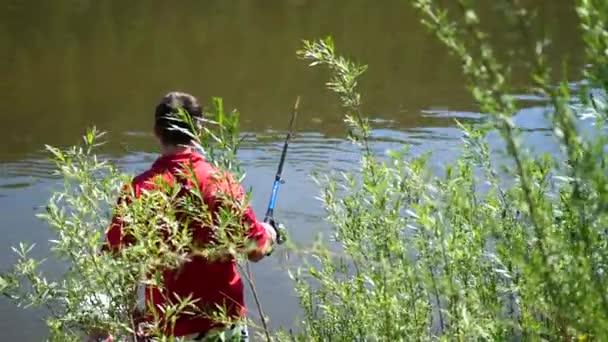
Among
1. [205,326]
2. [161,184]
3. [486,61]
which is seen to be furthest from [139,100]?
[486,61]

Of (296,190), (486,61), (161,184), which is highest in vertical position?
(486,61)

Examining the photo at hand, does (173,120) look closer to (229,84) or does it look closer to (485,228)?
(485,228)

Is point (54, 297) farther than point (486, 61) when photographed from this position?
Yes

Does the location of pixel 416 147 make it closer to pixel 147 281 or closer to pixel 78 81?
pixel 78 81

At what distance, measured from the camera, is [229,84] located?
39.7ft

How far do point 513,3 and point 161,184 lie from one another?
52.6 inches

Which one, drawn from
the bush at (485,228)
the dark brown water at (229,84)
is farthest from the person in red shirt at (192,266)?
the dark brown water at (229,84)

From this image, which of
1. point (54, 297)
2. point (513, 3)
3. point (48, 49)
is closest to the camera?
point (513, 3)

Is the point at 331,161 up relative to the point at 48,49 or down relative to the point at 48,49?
down

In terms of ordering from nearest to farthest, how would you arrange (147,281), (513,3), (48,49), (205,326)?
(513,3)
(147,281)
(205,326)
(48,49)

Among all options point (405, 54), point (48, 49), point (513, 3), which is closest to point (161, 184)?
point (513, 3)

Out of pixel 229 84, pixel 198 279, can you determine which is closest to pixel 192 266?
pixel 198 279

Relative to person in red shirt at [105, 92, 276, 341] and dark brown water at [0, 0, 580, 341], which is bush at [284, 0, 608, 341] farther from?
dark brown water at [0, 0, 580, 341]

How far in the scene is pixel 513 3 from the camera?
145cm
